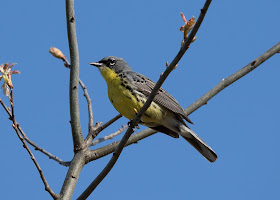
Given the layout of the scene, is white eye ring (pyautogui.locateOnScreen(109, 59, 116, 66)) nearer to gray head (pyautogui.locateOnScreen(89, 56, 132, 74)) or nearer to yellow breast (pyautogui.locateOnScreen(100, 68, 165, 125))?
gray head (pyautogui.locateOnScreen(89, 56, 132, 74))

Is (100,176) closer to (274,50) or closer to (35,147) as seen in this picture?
(35,147)

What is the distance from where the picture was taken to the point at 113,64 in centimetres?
680

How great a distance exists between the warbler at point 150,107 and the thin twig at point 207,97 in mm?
296

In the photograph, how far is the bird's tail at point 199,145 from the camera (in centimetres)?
623

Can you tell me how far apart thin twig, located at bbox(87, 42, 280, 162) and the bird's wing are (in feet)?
1.28

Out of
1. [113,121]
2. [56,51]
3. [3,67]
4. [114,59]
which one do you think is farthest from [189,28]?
[114,59]

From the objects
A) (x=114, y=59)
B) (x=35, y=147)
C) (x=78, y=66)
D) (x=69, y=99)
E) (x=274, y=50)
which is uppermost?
(x=114, y=59)

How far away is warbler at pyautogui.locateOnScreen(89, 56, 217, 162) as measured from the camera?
592 centimetres

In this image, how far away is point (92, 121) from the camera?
5.37m

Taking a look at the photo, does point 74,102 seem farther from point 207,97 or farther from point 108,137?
point 207,97

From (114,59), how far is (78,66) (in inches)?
89.9

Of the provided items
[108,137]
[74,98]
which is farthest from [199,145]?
[74,98]

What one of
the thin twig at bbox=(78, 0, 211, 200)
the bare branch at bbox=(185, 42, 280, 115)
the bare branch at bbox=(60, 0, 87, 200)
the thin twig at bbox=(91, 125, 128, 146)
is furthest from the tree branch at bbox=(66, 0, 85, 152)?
the bare branch at bbox=(185, 42, 280, 115)

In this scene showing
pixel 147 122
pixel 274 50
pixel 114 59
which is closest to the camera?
pixel 274 50
